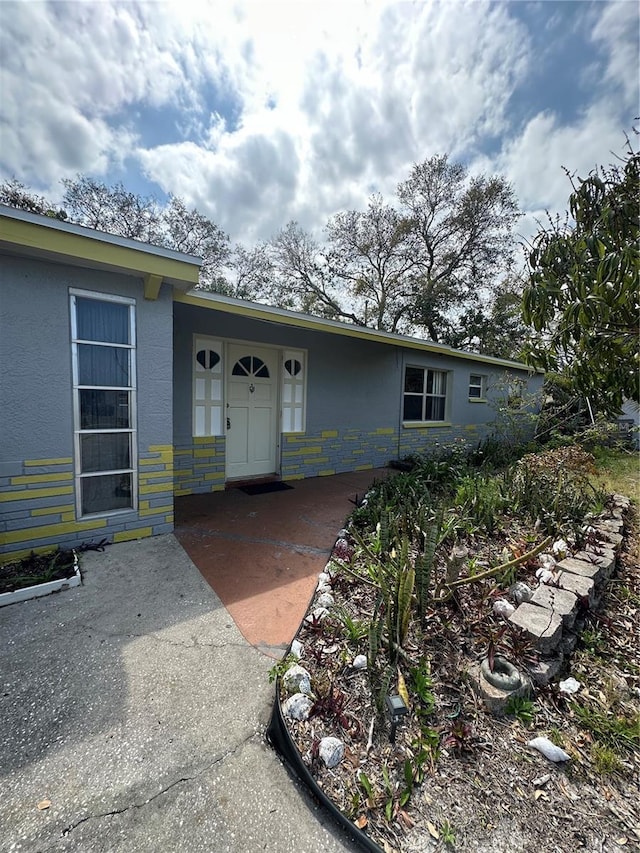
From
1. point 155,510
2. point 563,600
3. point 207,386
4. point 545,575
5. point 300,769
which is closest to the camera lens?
point 300,769

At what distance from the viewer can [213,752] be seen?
1529 millimetres

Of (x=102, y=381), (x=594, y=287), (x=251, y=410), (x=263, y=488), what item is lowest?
(x=263, y=488)

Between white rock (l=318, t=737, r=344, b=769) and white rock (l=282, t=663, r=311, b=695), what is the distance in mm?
259

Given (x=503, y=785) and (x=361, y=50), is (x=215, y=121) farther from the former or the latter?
(x=503, y=785)

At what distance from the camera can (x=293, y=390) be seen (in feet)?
19.9

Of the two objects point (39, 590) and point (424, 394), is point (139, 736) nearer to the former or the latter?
point (39, 590)

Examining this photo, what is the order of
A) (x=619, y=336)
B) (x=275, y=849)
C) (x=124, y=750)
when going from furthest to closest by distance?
(x=619, y=336), (x=124, y=750), (x=275, y=849)

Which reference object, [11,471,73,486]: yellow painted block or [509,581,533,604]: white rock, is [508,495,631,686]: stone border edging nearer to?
[509,581,533,604]: white rock

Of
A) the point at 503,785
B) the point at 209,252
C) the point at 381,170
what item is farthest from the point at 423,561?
the point at 209,252

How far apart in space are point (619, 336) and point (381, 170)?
11.0 m

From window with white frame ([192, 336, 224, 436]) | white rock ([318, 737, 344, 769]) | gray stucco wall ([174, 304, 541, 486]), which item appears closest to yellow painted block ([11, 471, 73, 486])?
gray stucco wall ([174, 304, 541, 486])

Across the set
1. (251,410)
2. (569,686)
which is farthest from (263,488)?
(569,686)

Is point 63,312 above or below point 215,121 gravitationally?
below

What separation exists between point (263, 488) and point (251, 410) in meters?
1.27
